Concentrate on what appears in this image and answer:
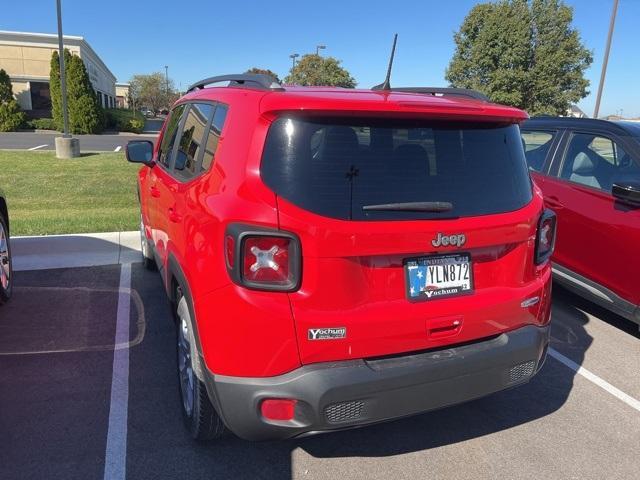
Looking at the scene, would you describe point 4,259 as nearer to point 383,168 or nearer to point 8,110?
point 383,168

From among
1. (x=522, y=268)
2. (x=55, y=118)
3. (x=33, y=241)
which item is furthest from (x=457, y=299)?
(x=55, y=118)

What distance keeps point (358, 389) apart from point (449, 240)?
0.76 m

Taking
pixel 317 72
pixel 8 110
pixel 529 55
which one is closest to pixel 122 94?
pixel 317 72

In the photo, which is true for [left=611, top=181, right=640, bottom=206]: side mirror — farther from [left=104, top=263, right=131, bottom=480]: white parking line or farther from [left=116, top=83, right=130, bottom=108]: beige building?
[left=116, top=83, right=130, bottom=108]: beige building

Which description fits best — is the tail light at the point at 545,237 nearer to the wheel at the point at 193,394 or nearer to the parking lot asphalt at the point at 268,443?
the parking lot asphalt at the point at 268,443

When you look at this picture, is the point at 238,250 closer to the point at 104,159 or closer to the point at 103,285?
the point at 103,285

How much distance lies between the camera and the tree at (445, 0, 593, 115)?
35406 mm

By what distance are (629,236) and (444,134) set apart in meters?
2.35

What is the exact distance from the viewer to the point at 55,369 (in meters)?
3.43

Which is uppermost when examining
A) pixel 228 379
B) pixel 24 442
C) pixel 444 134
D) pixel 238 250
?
pixel 444 134

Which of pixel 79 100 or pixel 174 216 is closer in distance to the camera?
pixel 174 216

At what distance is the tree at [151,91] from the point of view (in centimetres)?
7162

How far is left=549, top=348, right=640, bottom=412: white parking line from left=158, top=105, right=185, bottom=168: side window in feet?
10.7

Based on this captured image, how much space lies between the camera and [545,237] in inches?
107
